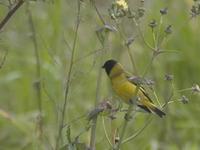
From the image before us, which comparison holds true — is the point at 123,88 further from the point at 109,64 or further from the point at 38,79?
the point at 38,79

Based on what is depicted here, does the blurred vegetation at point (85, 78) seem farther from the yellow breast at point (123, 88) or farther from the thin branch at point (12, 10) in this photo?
the thin branch at point (12, 10)

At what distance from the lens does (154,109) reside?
2982 mm

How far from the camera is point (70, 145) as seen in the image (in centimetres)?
273

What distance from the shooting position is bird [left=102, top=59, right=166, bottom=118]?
300cm

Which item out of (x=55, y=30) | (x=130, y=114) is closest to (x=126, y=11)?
(x=130, y=114)

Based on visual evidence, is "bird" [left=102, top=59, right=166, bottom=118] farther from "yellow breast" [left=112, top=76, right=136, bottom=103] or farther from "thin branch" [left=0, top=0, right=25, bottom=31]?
"thin branch" [left=0, top=0, right=25, bottom=31]

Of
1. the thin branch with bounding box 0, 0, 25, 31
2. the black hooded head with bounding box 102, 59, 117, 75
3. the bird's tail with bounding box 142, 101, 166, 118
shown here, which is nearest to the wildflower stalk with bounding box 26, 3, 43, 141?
the black hooded head with bounding box 102, 59, 117, 75

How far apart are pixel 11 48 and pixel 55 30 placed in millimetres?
789

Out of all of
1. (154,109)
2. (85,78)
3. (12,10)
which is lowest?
(85,78)

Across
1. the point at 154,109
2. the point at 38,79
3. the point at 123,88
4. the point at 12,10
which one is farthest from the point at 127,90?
the point at 38,79

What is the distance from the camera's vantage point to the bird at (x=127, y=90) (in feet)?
9.84

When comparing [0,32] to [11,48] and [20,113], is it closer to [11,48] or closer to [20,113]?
[20,113]

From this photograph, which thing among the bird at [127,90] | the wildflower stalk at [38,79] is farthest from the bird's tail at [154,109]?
the wildflower stalk at [38,79]

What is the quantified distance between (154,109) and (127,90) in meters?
0.23
